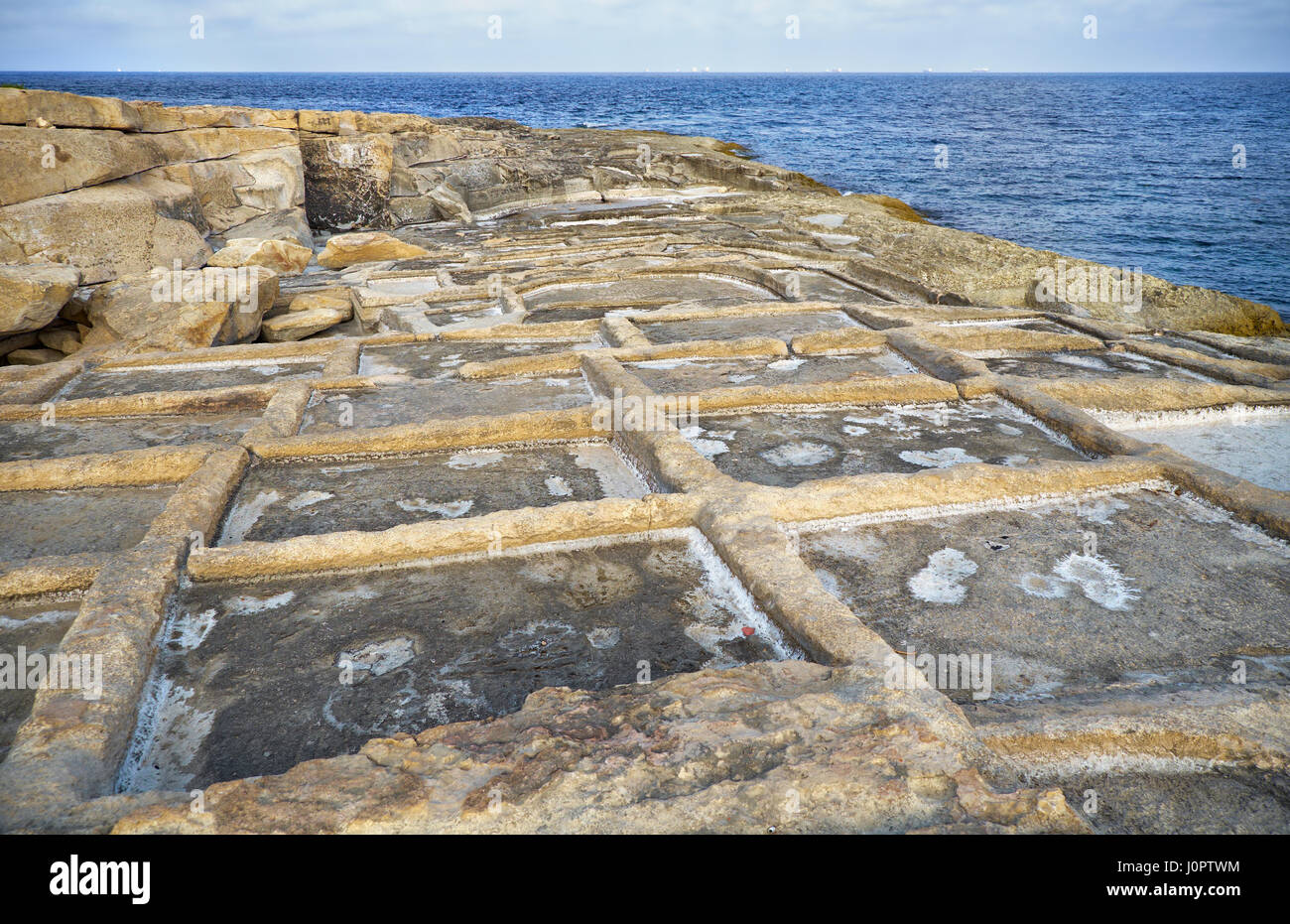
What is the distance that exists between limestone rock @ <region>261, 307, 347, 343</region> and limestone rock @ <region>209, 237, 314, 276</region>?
69 cm

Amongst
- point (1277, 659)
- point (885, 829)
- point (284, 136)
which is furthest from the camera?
point (284, 136)

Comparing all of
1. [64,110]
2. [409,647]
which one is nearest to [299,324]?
[64,110]

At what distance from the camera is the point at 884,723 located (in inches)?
73.4

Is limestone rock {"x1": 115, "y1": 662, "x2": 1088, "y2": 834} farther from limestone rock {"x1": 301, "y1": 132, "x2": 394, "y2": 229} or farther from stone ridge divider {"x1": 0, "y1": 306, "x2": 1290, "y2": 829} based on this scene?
limestone rock {"x1": 301, "y1": 132, "x2": 394, "y2": 229}

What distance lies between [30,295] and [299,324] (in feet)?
6.52

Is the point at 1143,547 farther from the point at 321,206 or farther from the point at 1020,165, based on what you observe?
the point at 1020,165

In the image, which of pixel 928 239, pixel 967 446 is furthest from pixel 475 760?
pixel 928 239

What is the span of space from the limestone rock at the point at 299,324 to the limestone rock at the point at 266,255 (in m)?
0.69

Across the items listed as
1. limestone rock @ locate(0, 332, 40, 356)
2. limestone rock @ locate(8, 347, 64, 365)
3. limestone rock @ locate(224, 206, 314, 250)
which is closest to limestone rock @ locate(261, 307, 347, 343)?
limestone rock @ locate(8, 347, 64, 365)

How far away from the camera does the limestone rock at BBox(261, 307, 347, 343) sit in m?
7.07

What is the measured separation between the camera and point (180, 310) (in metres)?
5.96

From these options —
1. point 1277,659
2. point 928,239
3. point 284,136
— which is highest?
point 284,136

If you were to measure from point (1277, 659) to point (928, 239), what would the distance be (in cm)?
927

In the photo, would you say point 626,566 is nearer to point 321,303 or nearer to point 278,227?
point 321,303
